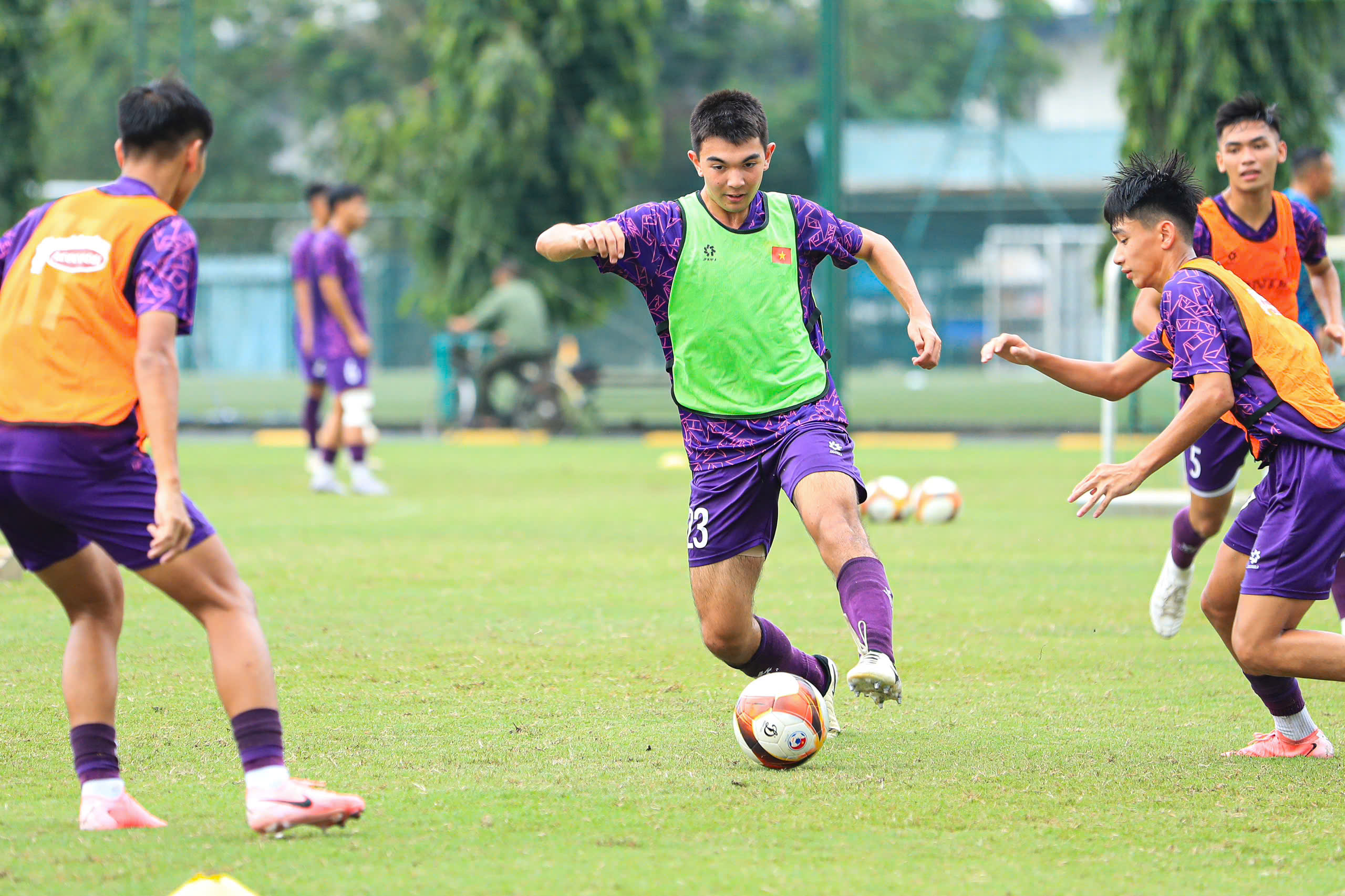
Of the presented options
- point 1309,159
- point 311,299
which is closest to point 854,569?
point 1309,159

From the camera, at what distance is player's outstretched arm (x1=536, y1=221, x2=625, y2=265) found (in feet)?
16.0

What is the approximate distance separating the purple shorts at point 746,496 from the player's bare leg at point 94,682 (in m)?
1.80

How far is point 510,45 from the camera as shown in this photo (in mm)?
20938

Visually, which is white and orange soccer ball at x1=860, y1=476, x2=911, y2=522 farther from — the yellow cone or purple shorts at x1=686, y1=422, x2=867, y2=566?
the yellow cone

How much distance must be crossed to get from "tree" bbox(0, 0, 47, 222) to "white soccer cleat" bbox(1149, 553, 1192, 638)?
16399 millimetres

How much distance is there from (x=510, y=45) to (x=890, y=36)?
26256 millimetres

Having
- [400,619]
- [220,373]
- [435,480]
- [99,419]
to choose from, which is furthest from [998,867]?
[220,373]

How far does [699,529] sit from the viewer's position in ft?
17.1

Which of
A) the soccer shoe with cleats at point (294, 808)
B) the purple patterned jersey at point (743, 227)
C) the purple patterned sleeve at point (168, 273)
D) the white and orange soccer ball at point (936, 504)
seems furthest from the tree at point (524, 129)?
the soccer shoe with cleats at point (294, 808)

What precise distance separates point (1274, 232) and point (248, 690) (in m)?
4.93

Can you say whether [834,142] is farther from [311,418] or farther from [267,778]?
[267,778]

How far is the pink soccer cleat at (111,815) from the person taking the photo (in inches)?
157

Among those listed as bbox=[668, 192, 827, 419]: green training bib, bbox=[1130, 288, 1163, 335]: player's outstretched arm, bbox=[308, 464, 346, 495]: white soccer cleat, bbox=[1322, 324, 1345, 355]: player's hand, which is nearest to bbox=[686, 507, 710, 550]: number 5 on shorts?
bbox=[668, 192, 827, 419]: green training bib

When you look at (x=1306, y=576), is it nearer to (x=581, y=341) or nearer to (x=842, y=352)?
(x=842, y=352)
